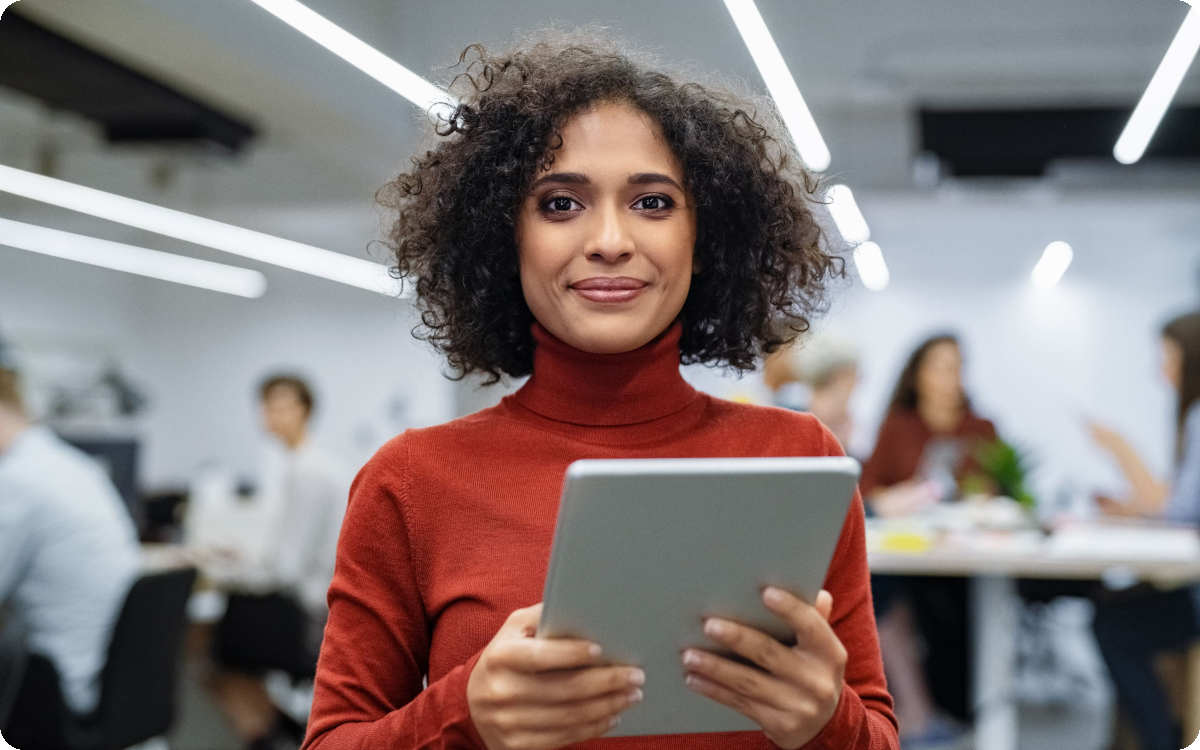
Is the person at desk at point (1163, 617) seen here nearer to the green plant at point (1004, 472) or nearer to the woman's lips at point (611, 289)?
the green plant at point (1004, 472)

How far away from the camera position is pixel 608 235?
3.32 feet

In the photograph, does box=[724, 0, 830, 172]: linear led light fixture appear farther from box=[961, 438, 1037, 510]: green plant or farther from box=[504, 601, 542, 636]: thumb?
box=[504, 601, 542, 636]: thumb

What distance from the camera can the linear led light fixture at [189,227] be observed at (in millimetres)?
5859

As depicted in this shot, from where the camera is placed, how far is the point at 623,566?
789 mm

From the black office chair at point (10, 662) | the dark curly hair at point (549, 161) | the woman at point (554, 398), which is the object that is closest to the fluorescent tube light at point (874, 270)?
the black office chair at point (10, 662)

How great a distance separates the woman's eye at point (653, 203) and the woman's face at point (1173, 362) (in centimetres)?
372

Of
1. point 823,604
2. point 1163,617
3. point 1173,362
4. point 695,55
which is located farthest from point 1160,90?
point 823,604

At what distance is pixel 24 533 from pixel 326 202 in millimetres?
5742

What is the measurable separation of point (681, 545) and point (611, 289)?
1.07 ft

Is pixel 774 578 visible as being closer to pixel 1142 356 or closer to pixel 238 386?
pixel 1142 356

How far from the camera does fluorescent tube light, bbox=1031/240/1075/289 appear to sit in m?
8.30

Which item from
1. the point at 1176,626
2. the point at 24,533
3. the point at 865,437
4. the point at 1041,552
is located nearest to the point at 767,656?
the point at 24,533

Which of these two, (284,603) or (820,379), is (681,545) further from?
(284,603)

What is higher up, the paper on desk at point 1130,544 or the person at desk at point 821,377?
the person at desk at point 821,377
